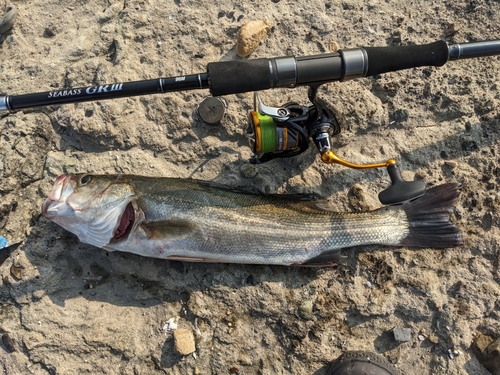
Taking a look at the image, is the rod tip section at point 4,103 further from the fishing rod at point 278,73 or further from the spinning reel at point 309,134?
the spinning reel at point 309,134

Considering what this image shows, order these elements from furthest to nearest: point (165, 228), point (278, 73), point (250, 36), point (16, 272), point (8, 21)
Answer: point (8, 21) → point (250, 36) → point (16, 272) → point (165, 228) → point (278, 73)

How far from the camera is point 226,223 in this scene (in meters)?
3.20

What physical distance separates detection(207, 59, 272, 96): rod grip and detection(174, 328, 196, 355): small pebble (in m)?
2.19

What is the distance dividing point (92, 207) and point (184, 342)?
1468 mm

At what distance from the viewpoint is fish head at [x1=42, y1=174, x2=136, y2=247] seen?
307 centimetres

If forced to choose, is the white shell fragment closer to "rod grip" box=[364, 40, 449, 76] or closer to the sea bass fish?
the sea bass fish

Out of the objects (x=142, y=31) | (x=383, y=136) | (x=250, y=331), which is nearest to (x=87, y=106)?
(x=142, y=31)

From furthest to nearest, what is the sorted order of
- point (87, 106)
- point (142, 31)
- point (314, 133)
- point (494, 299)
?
point (142, 31)
point (87, 106)
point (494, 299)
point (314, 133)

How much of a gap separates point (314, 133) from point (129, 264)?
6.92ft

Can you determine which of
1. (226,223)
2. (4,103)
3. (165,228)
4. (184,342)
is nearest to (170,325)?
(184,342)

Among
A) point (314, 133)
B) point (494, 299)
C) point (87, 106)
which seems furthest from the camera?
point (87, 106)

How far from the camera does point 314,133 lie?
3057 millimetres

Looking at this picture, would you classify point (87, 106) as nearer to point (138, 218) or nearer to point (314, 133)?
point (138, 218)

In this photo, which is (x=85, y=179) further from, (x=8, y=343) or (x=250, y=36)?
(x=250, y=36)
